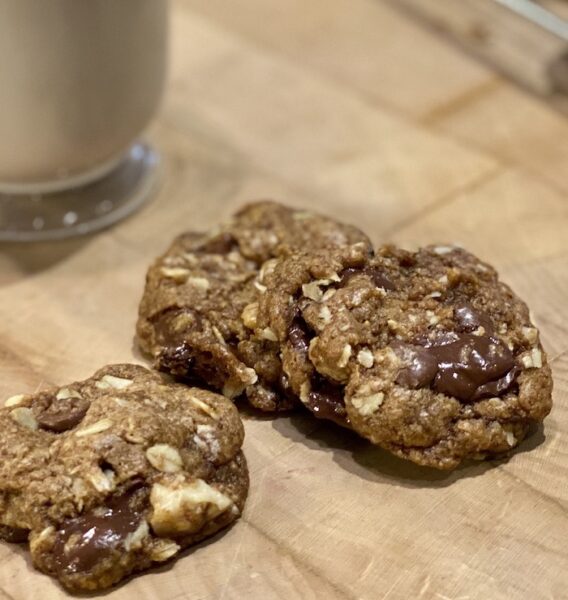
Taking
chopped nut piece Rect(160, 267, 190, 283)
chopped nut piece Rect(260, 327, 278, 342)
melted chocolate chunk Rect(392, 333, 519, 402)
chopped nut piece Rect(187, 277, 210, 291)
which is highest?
melted chocolate chunk Rect(392, 333, 519, 402)

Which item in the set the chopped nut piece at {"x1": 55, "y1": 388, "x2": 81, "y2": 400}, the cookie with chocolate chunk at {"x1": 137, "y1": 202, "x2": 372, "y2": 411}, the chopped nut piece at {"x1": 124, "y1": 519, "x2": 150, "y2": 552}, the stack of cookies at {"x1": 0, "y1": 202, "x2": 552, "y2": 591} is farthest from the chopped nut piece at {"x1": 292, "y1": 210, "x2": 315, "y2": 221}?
the chopped nut piece at {"x1": 124, "y1": 519, "x2": 150, "y2": 552}

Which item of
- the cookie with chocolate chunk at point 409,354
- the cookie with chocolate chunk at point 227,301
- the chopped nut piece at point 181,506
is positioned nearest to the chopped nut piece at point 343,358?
the cookie with chocolate chunk at point 409,354

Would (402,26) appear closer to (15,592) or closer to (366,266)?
(366,266)

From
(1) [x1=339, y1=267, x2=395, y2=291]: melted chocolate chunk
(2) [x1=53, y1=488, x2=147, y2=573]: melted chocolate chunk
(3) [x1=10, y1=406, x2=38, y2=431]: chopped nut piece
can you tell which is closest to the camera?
(2) [x1=53, y1=488, x2=147, y2=573]: melted chocolate chunk

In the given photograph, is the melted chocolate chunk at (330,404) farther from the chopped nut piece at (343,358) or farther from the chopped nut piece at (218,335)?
the chopped nut piece at (218,335)

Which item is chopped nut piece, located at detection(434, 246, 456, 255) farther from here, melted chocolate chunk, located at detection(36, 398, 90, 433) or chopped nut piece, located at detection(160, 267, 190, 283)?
melted chocolate chunk, located at detection(36, 398, 90, 433)

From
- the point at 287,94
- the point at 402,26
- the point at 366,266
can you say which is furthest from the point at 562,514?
the point at 402,26
